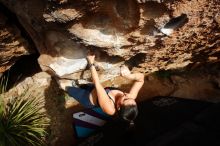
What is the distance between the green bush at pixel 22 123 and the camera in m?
4.35

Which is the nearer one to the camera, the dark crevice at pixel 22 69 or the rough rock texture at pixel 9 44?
the rough rock texture at pixel 9 44

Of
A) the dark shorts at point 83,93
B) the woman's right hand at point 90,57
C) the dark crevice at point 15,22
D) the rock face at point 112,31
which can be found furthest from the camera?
the dark shorts at point 83,93

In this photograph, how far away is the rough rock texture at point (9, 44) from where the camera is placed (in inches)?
148

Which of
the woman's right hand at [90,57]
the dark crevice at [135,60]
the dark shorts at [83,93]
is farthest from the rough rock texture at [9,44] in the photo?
the dark crevice at [135,60]

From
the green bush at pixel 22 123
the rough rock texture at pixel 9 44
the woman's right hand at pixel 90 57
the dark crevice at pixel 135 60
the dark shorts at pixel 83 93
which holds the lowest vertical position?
the green bush at pixel 22 123

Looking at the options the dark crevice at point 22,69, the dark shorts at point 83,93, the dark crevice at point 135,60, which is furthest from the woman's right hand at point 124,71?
the dark crevice at point 22,69

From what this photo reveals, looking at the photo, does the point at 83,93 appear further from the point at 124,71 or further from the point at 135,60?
the point at 135,60

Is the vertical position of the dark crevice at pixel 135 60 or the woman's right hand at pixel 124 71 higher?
the dark crevice at pixel 135 60

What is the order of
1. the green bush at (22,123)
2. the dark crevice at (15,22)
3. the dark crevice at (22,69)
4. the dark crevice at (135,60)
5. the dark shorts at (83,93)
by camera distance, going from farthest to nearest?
the dark crevice at (22,69) < the dark crevice at (135,60) < the green bush at (22,123) < the dark shorts at (83,93) < the dark crevice at (15,22)

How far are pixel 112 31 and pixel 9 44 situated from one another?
147cm

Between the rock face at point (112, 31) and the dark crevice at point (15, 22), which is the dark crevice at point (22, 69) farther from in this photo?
the rock face at point (112, 31)

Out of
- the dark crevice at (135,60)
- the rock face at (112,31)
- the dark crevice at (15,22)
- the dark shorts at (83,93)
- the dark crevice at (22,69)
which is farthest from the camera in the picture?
the dark crevice at (22,69)

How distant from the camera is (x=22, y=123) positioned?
178 inches

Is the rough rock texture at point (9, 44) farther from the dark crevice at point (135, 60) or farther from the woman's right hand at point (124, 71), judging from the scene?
the dark crevice at point (135, 60)
